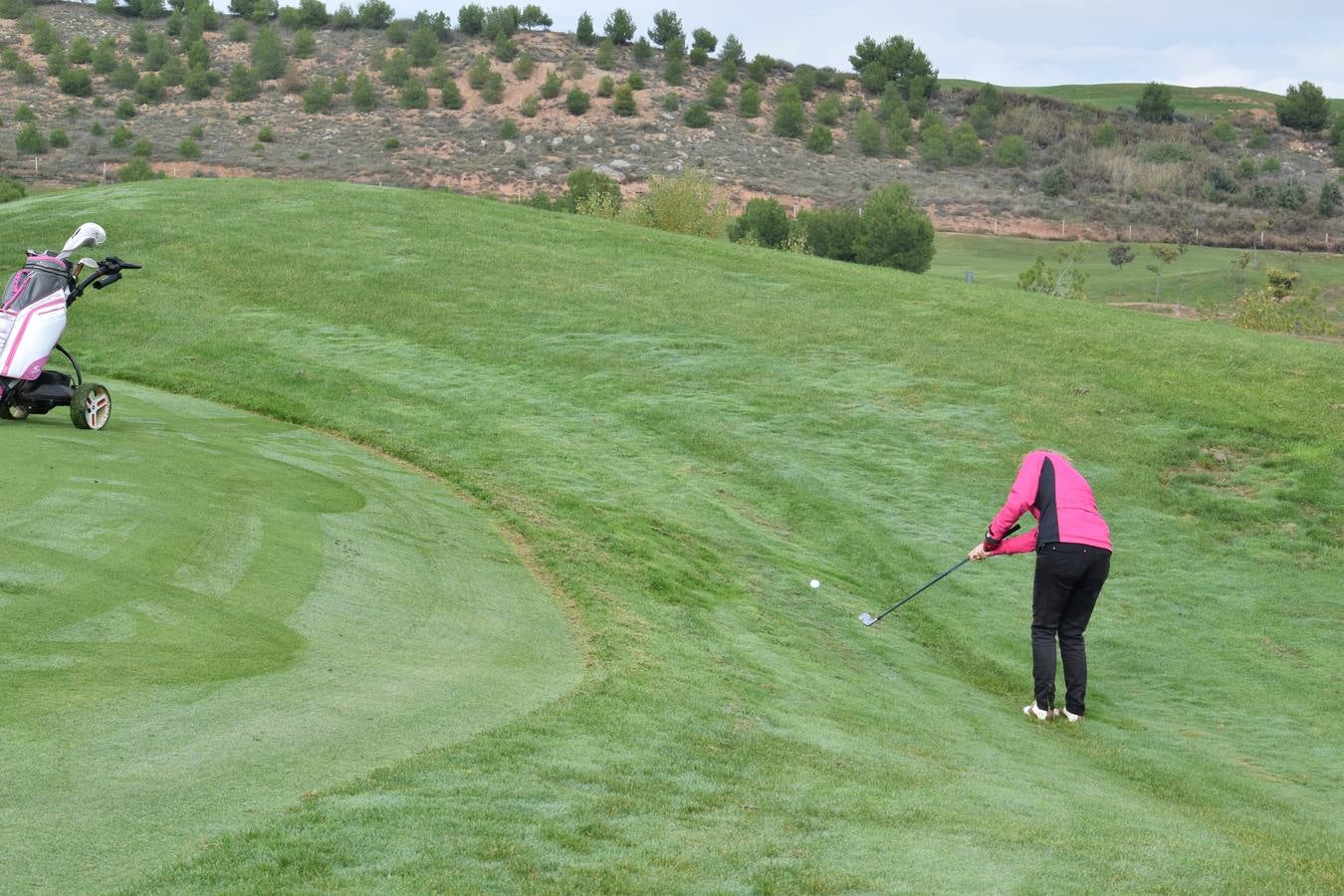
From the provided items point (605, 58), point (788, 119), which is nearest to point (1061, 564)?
point (788, 119)

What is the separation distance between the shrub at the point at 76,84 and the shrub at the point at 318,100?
16410 millimetres

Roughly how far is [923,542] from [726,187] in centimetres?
8086

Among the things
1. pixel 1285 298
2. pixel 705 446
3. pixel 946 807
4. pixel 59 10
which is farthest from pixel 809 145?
pixel 946 807

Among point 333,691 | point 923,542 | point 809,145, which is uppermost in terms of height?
point 809,145

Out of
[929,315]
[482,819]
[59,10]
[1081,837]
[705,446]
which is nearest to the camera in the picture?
[482,819]

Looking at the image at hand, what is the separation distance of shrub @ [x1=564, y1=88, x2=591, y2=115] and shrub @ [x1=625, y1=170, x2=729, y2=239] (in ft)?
134

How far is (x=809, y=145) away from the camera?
107750 millimetres

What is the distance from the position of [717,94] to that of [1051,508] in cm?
10354

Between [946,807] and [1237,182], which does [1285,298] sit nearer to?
[1237,182]

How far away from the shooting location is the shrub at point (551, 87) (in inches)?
4281

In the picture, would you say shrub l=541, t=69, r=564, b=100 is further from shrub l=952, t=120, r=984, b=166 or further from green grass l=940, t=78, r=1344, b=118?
green grass l=940, t=78, r=1344, b=118

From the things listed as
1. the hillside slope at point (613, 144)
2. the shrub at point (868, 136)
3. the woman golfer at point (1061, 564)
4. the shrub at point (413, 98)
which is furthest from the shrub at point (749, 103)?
the woman golfer at point (1061, 564)

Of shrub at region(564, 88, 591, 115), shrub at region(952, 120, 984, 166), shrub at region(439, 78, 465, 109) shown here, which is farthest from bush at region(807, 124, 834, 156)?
shrub at region(439, 78, 465, 109)

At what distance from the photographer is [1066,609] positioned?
12781mm
